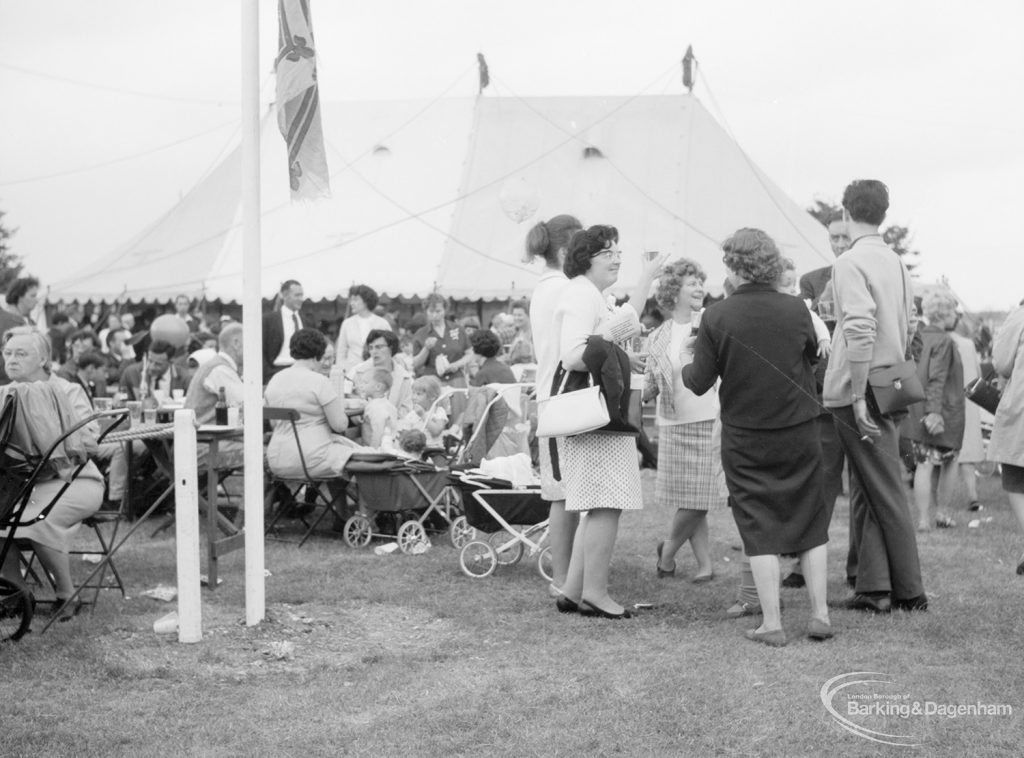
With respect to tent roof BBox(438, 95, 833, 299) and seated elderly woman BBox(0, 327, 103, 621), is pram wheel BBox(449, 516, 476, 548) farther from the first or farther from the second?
tent roof BBox(438, 95, 833, 299)

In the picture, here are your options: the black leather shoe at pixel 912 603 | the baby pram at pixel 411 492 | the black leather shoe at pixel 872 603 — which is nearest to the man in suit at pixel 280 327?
the baby pram at pixel 411 492

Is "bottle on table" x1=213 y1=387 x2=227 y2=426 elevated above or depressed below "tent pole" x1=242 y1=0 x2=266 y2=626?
below

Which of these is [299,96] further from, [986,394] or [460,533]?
[986,394]

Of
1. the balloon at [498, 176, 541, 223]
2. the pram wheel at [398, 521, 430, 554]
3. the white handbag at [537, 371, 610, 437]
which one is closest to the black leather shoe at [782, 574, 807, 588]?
the white handbag at [537, 371, 610, 437]

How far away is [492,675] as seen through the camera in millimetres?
4609

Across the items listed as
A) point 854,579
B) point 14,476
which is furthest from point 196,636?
point 854,579

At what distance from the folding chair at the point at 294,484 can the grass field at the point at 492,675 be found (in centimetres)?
120

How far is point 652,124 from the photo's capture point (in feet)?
72.2

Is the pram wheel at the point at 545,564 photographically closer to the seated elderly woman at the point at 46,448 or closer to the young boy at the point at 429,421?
the young boy at the point at 429,421

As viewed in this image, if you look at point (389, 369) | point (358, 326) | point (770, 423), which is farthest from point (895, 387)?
point (358, 326)

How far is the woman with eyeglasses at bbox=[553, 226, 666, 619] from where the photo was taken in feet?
17.7

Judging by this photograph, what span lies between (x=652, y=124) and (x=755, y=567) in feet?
58.6

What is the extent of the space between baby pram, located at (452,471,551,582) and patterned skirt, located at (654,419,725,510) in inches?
28.0

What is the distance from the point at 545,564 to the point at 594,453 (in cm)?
157
